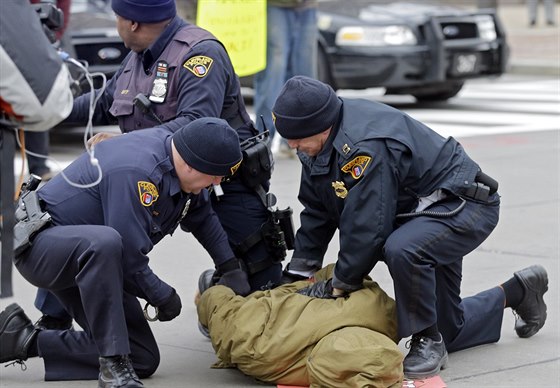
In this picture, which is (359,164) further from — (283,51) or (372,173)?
(283,51)

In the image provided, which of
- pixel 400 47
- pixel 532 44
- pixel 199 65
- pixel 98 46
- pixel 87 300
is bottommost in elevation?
pixel 532 44

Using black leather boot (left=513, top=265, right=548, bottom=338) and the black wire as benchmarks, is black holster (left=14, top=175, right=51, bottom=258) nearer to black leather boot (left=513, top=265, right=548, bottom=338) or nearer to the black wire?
the black wire

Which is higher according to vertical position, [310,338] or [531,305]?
[310,338]

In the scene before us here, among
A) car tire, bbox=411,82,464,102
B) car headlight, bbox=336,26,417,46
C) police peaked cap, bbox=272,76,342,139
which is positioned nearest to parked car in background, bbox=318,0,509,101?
car headlight, bbox=336,26,417,46

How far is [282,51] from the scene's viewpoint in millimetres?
8984

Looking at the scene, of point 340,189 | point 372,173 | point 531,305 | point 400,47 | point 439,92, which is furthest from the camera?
point 439,92

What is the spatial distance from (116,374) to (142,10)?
4.99 feet

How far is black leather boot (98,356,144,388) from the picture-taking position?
14.1 ft

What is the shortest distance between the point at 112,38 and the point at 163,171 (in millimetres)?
5786

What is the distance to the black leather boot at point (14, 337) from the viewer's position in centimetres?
461

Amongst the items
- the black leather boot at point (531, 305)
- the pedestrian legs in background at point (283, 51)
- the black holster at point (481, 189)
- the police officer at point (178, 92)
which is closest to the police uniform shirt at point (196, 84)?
the police officer at point (178, 92)

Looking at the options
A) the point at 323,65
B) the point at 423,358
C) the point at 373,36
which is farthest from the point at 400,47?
the point at 423,358

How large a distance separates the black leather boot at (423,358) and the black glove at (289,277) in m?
0.58

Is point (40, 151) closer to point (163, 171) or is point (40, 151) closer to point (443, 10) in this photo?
point (163, 171)
